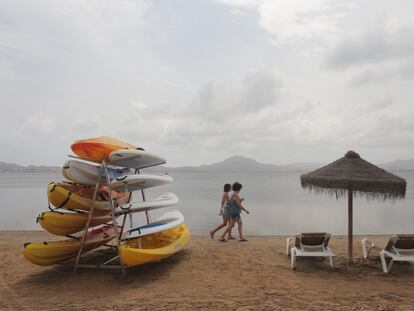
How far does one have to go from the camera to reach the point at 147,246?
822cm

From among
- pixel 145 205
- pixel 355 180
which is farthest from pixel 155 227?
pixel 355 180

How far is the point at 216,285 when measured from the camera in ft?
20.3

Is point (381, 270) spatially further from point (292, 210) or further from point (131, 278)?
point (292, 210)

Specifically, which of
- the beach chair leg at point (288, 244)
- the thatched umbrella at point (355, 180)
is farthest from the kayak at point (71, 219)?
the thatched umbrella at point (355, 180)

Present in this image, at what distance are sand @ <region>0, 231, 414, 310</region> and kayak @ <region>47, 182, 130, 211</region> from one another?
1.19m

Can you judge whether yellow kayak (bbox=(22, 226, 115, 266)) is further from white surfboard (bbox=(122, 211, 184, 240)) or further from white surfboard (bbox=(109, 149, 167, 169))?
white surfboard (bbox=(109, 149, 167, 169))

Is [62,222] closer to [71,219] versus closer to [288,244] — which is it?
[71,219]

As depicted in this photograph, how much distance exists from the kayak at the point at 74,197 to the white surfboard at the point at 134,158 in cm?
72

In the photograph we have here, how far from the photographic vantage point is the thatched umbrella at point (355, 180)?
6.79 meters

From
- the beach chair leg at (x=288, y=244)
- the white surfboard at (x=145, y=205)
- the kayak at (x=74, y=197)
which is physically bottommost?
the beach chair leg at (x=288, y=244)

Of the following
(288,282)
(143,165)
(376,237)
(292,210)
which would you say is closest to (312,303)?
(288,282)

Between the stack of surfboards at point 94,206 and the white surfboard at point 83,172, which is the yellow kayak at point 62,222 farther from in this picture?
the white surfboard at point 83,172

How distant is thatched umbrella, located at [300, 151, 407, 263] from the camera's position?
679 cm

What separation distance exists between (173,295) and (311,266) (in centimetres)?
282
